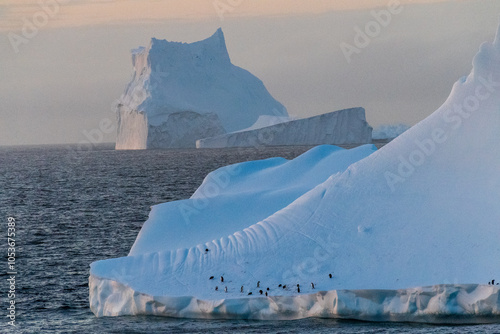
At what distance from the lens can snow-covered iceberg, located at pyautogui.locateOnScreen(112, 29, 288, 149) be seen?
93125 millimetres

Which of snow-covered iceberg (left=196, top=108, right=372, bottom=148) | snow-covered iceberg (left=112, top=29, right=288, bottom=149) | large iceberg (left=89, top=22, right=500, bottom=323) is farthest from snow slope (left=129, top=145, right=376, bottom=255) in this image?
snow-covered iceberg (left=112, top=29, right=288, bottom=149)

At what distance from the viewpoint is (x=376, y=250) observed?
18141 mm

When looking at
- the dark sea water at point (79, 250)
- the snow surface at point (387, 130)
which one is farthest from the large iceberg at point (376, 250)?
the snow surface at point (387, 130)

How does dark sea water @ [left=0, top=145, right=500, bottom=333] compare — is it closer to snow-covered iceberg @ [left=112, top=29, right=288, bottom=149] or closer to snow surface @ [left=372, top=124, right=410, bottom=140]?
snow-covered iceberg @ [left=112, top=29, right=288, bottom=149]

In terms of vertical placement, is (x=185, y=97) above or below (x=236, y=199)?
above

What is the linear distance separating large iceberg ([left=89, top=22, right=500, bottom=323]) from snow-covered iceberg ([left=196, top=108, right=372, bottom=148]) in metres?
68.6

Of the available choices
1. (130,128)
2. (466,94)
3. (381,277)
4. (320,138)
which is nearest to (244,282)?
(381,277)

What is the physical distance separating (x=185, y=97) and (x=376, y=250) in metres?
80.9

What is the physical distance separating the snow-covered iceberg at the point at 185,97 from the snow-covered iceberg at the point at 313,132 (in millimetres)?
4079

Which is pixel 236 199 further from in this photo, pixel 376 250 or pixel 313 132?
pixel 313 132

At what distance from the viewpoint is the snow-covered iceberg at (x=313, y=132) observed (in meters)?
90.8

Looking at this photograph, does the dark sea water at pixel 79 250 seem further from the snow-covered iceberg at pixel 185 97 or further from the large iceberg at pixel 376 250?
the snow-covered iceberg at pixel 185 97

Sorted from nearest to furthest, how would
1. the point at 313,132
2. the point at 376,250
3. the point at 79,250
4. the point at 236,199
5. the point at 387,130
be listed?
the point at 376,250
the point at 236,199
the point at 79,250
the point at 313,132
the point at 387,130

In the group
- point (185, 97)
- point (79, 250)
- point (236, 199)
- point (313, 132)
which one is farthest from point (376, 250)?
point (185, 97)
